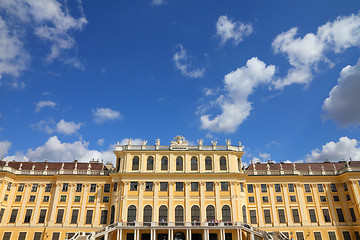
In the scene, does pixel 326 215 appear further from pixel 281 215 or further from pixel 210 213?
pixel 210 213

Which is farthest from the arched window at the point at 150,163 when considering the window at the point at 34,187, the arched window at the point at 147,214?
the window at the point at 34,187

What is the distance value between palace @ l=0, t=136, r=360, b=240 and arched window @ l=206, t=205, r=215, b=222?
6.9 inches

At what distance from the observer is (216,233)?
4600 centimetres

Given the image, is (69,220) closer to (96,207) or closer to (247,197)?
(96,207)

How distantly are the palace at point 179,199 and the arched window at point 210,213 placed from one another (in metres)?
0.18

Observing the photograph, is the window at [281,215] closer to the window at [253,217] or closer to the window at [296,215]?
the window at [296,215]

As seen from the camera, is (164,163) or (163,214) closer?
(163,214)

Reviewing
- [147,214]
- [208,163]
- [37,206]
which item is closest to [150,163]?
[147,214]

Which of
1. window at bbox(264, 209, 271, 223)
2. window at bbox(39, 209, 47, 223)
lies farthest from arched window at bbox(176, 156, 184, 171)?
window at bbox(39, 209, 47, 223)

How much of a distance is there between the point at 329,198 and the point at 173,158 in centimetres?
3247

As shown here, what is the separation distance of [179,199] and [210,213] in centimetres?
629

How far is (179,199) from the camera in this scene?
156 ft

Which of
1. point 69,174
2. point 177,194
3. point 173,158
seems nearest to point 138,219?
point 177,194

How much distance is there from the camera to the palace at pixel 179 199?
46250mm
